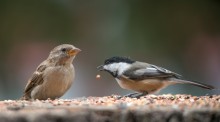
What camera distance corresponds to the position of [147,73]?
14.7 feet

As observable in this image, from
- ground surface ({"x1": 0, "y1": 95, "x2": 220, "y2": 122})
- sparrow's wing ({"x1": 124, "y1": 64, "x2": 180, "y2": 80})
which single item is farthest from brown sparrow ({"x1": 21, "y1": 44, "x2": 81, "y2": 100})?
ground surface ({"x1": 0, "y1": 95, "x2": 220, "y2": 122})

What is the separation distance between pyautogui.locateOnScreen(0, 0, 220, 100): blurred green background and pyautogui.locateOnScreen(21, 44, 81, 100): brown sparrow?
6.71 feet

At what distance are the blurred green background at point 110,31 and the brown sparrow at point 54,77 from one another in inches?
80.6

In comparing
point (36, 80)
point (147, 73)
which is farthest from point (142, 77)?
point (36, 80)

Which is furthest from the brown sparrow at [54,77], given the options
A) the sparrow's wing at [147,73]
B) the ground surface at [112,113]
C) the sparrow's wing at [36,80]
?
the ground surface at [112,113]

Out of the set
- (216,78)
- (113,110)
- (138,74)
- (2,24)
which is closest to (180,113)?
(113,110)

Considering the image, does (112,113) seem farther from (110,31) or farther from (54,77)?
(110,31)

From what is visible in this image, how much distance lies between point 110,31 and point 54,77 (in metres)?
2.89

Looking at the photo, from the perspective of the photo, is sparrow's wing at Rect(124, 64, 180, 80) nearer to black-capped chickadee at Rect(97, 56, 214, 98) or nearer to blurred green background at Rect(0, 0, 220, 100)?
black-capped chickadee at Rect(97, 56, 214, 98)

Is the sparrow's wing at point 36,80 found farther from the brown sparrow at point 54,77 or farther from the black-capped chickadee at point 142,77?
the black-capped chickadee at point 142,77

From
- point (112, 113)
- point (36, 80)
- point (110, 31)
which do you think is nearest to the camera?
point (112, 113)

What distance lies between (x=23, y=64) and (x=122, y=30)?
4.67 feet

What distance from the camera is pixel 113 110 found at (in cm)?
266

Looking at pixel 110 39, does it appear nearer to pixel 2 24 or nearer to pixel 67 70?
pixel 2 24
